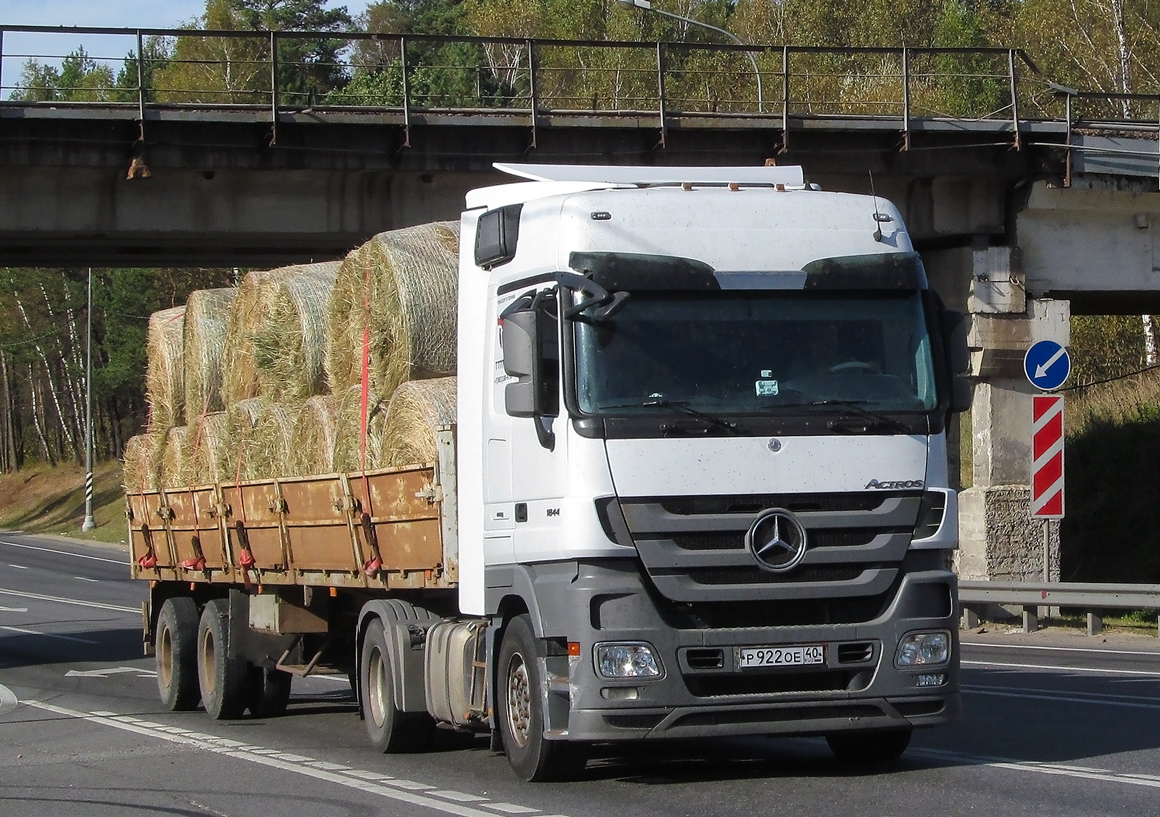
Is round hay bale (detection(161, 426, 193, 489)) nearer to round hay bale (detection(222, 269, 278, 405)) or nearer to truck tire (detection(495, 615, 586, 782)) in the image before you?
round hay bale (detection(222, 269, 278, 405))

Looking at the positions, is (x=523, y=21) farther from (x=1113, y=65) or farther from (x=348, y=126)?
(x=348, y=126)

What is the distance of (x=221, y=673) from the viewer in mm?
13266

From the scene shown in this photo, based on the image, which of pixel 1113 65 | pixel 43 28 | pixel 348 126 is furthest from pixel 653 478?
pixel 1113 65

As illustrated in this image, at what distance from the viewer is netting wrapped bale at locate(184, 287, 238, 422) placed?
569 inches

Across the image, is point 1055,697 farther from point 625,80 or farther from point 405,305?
point 625,80

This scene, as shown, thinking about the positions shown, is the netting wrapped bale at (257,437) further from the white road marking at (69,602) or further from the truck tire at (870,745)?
the white road marking at (69,602)

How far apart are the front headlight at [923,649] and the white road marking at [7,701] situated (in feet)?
30.1

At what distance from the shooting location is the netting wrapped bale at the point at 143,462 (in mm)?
15406

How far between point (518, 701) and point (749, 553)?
→ 5.09 feet

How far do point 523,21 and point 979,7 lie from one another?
17.1 metres

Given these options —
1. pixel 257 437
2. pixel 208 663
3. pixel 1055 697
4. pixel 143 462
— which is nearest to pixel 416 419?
pixel 257 437

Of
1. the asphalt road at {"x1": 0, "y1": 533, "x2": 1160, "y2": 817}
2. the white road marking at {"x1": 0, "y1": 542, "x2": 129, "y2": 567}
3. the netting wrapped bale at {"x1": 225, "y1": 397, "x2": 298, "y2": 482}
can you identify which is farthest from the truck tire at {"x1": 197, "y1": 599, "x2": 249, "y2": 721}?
the white road marking at {"x1": 0, "y1": 542, "x2": 129, "y2": 567}

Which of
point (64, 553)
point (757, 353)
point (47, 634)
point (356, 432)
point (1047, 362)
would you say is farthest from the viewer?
point (64, 553)

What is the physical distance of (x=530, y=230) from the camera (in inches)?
352
